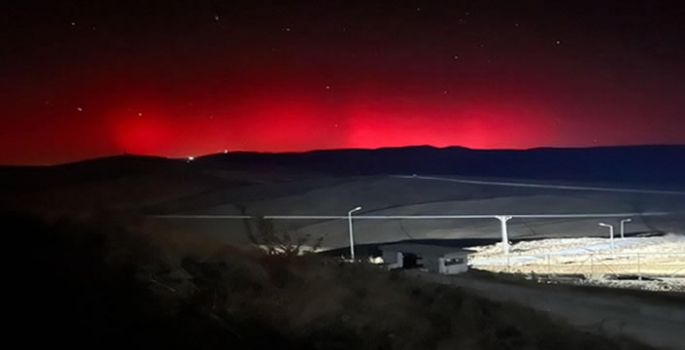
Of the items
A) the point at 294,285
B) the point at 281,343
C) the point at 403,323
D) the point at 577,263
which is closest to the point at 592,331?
the point at 403,323

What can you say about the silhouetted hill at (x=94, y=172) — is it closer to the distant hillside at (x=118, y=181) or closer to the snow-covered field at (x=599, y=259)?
the distant hillside at (x=118, y=181)

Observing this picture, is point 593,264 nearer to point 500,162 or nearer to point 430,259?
point 430,259

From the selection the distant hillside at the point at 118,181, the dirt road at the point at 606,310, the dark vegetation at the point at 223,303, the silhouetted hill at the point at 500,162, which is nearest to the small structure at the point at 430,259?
the dirt road at the point at 606,310

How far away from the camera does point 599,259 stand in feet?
72.2

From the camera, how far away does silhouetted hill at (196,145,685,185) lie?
2239 inches

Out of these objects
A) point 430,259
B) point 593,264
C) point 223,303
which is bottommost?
point 593,264

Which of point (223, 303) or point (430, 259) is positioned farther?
point (430, 259)

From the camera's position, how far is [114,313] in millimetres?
5883

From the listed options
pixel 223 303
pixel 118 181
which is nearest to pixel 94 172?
pixel 118 181

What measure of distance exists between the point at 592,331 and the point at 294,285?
3.34 meters

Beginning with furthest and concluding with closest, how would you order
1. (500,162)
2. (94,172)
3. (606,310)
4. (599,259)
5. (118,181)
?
(500,162) → (94,172) → (118,181) → (599,259) → (606,310)

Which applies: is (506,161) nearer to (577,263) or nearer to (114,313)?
(577,263)

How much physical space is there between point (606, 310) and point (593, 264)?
37.4 ft

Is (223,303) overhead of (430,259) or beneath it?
overhead
